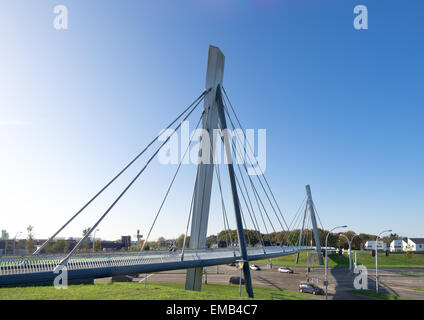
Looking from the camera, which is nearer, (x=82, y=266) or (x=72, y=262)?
(x=72, y=262)

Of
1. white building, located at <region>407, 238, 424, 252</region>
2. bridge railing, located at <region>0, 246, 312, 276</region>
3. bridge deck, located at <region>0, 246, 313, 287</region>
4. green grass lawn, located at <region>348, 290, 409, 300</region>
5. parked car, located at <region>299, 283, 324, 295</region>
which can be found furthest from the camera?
white building, located at <region>407, 238, 424, 252</region>

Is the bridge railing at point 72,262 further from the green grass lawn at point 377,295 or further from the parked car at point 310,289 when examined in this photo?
the green grass lawn at point 377,295

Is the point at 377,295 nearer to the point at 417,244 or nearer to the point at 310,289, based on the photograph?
the point at 310,289

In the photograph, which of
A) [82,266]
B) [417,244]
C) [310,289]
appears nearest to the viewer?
[82,266]

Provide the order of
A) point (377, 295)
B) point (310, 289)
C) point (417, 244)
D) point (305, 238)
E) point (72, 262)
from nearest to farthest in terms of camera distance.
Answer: point (72, 262)
point (377, 295)
point (310, 289)
point (305, 238)
point (417, 244)

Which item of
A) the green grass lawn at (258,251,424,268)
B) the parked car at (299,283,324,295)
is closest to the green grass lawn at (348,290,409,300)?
the parked car at (299,283,324,295)

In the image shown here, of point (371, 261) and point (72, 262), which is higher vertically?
point (72, 262)

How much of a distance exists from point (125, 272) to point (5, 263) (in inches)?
166

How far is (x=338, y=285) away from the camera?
38188 mm

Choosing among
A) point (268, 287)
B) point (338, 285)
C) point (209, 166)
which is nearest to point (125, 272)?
point (209, 166)

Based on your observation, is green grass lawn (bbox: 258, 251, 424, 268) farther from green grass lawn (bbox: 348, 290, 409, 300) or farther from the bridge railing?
the bridge railing

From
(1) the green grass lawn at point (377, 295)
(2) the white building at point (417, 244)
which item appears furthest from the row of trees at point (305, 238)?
(1) the green grass lawn at point (377, 295)

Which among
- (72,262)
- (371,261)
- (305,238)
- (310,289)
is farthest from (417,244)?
(72,262)
